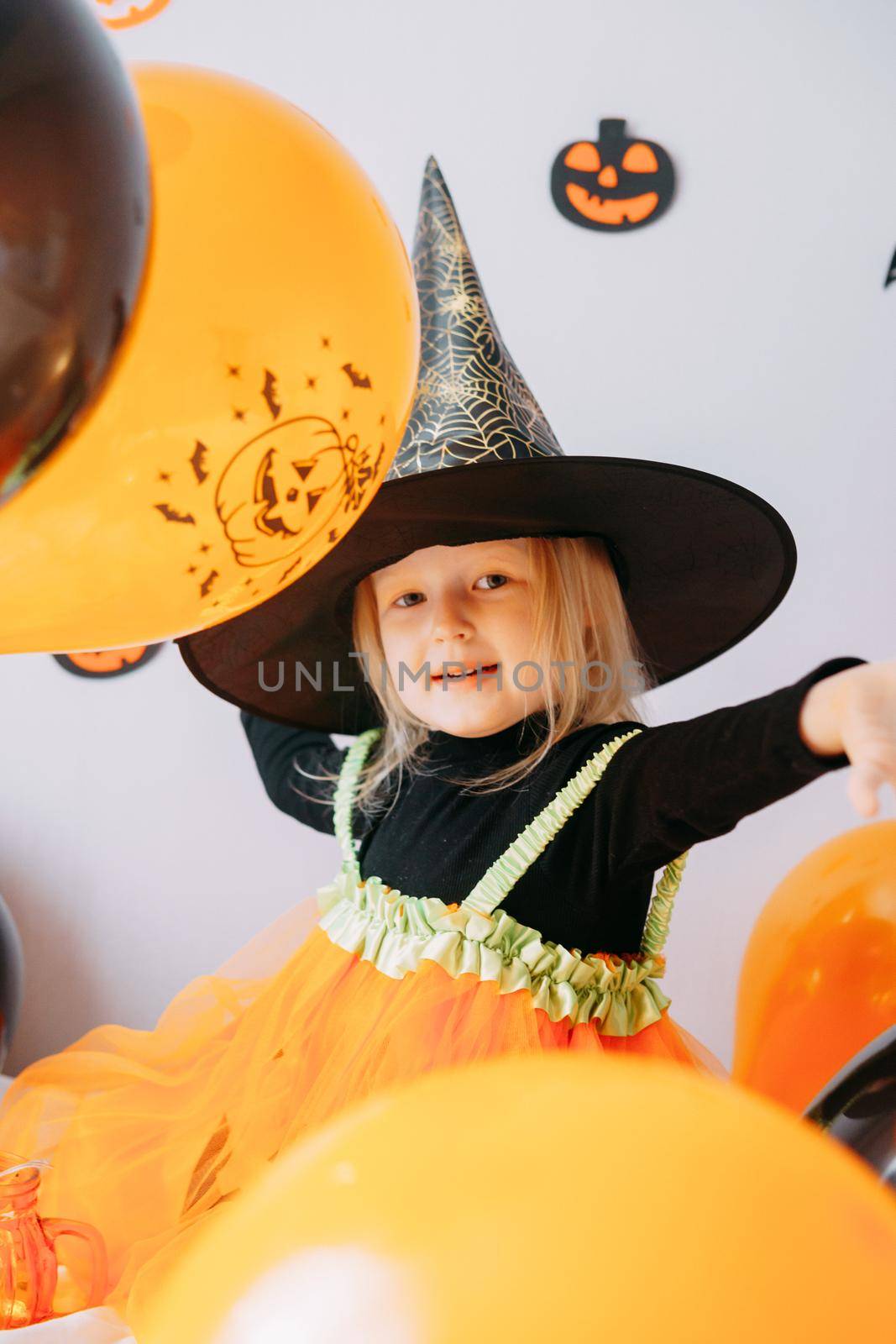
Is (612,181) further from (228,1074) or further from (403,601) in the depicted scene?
(228,1074)

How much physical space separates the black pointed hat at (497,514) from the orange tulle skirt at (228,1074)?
306mm

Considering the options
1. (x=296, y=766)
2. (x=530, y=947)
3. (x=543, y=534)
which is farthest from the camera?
(x=296, y=766)

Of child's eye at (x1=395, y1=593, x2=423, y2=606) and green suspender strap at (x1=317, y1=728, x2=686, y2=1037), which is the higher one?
child's eye at (x1=395, y1=593, x2=423, y2=606)

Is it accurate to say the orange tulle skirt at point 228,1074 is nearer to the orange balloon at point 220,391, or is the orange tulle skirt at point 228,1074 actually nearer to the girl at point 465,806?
the girl at point 465,806

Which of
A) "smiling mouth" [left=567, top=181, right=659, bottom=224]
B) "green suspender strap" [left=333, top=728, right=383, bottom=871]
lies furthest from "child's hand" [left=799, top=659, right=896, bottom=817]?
"smiling mouth" [left=567, top=181, right=659, bottom=224]

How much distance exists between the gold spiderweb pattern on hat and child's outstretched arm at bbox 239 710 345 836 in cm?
42

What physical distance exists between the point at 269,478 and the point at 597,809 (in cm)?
42

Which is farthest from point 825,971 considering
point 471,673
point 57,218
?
point 57,218

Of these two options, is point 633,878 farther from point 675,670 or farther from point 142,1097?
point 142,1097

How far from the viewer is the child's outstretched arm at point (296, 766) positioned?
119cm

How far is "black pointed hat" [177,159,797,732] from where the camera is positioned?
887mm

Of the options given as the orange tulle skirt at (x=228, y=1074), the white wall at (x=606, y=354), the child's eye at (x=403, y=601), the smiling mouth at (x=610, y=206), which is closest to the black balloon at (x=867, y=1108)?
the orange tulle skirt at (x=228, y=1074)

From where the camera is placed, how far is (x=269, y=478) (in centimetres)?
Answer: 57

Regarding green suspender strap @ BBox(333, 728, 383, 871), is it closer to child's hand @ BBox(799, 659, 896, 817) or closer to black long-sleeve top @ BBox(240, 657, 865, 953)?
black long-sleeve top @ BBox(240, 657, 865, 953)
